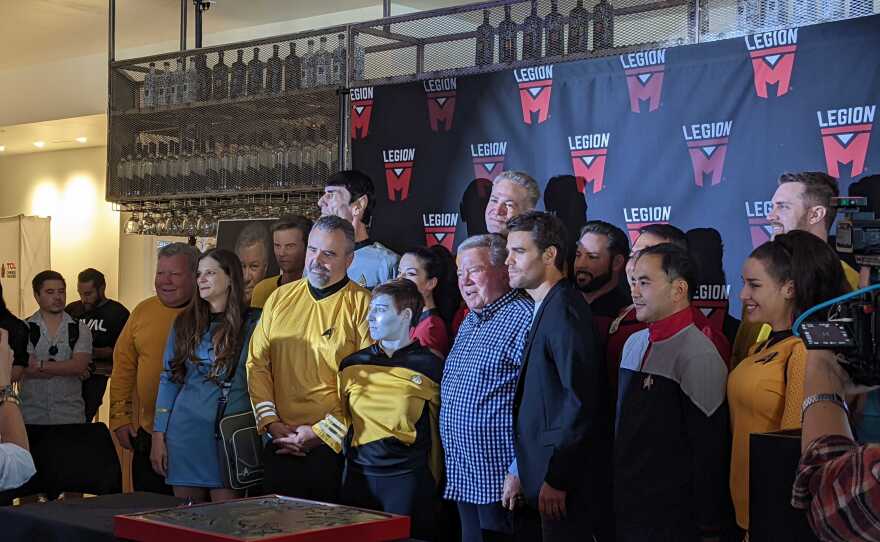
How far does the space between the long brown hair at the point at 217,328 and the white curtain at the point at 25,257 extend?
21.2ft

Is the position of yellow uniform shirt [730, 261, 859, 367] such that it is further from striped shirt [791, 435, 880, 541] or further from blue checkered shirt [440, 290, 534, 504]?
striped shirt [791, 435, 880, 541]

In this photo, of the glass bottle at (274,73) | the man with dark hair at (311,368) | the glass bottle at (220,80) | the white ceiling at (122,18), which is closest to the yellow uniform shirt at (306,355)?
the man with dark hair at (311,368)

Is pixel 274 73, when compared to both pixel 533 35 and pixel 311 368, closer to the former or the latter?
pixel 533 35

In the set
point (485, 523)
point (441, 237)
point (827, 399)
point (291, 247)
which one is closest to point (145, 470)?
point (291, 247)

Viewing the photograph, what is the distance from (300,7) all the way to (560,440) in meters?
4.84

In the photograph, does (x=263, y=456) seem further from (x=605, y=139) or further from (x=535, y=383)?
(x=605, y=139)

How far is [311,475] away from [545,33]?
2078 millimetres

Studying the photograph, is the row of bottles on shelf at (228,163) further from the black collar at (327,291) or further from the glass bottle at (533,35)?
the black collar at (327,291)

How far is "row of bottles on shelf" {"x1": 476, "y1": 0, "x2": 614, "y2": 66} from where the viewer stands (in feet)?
15.4

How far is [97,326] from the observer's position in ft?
22.4

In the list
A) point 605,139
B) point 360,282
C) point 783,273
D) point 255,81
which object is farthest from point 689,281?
point 255,81

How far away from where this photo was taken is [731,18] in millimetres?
4289

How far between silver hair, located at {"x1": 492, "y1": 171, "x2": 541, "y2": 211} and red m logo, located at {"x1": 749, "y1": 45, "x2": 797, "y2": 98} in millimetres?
952

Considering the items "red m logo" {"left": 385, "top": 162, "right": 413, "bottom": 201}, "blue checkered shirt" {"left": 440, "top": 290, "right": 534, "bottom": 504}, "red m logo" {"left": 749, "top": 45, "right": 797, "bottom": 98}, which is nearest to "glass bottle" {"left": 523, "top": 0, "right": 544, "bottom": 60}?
"red m logo" {"left": 385, "top": 162, "right": 413, "bottom": 201}
